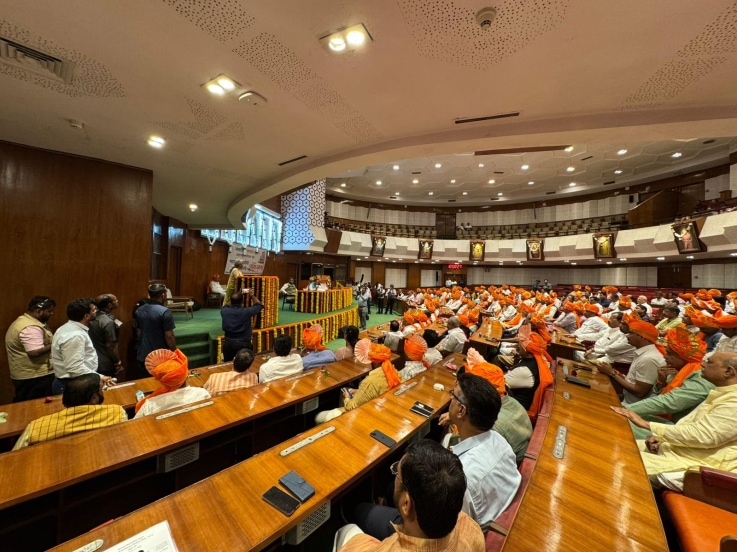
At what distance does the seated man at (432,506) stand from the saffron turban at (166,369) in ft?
6.39

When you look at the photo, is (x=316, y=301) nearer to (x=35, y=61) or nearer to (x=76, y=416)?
(x=76, y=416)

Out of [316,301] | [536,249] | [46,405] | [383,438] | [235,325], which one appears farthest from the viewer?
[536,249]

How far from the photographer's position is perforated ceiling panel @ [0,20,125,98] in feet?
5.95

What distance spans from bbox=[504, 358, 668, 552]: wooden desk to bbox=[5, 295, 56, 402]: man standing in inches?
174

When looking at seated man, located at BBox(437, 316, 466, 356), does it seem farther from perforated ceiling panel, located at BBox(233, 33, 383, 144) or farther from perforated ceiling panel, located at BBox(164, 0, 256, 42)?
perforated ceiling panel, located at BBox(164, 0, 256, 42)

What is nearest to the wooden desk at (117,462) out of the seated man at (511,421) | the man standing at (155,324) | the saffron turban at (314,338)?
the saffron turban at (314,338)

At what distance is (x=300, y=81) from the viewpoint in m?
2.26

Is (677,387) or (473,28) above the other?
(473,28)

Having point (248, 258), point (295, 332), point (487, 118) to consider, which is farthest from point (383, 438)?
point (248, 258)

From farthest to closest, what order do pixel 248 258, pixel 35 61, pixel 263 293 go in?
pixel 248 258
pixel 263 293
pixel 35 61

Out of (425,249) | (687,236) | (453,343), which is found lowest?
(453,343)

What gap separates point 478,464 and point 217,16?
122 inches

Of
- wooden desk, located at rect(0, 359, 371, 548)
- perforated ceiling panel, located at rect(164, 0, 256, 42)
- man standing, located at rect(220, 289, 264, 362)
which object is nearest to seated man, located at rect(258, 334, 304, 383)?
wooden desk, located at rect(0, 359, 371, 548)

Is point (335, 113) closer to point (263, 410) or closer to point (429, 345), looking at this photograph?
point (263, 410)
